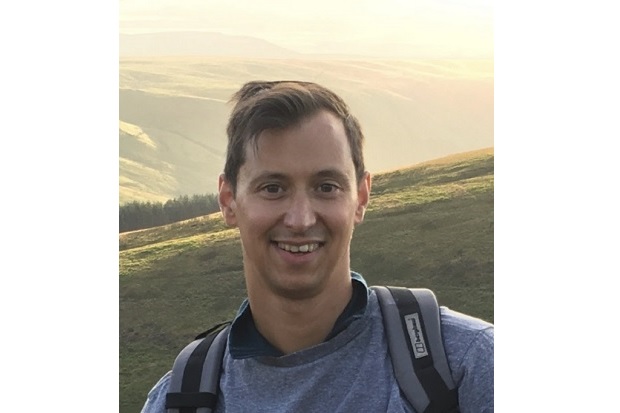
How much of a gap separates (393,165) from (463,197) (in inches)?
13.5

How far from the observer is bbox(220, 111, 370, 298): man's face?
1572 mm

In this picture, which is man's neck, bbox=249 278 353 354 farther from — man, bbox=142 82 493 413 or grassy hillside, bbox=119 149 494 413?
grassy hillside, bbox=119 149 494 413

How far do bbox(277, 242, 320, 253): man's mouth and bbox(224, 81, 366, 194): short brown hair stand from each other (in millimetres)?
177

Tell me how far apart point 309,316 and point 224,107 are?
169 centimetres

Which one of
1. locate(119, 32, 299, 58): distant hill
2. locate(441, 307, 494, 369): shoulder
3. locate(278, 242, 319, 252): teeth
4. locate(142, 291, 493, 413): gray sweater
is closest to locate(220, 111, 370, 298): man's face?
locate(278, 242, 319, 252): teeth

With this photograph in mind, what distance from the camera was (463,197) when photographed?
315 centimetres

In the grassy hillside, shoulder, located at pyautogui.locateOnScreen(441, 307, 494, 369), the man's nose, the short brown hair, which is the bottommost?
the grassy hillside

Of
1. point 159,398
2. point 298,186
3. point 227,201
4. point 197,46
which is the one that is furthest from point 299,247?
point 197,46

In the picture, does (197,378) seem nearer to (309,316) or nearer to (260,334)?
(260,334)

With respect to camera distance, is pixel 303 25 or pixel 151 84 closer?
pixel 303 25

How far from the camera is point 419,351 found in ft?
4.81

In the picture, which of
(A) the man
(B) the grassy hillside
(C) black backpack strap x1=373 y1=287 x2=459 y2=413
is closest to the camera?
(C) black backpack strap x1=373 y1=287 x2=459 y2=413
